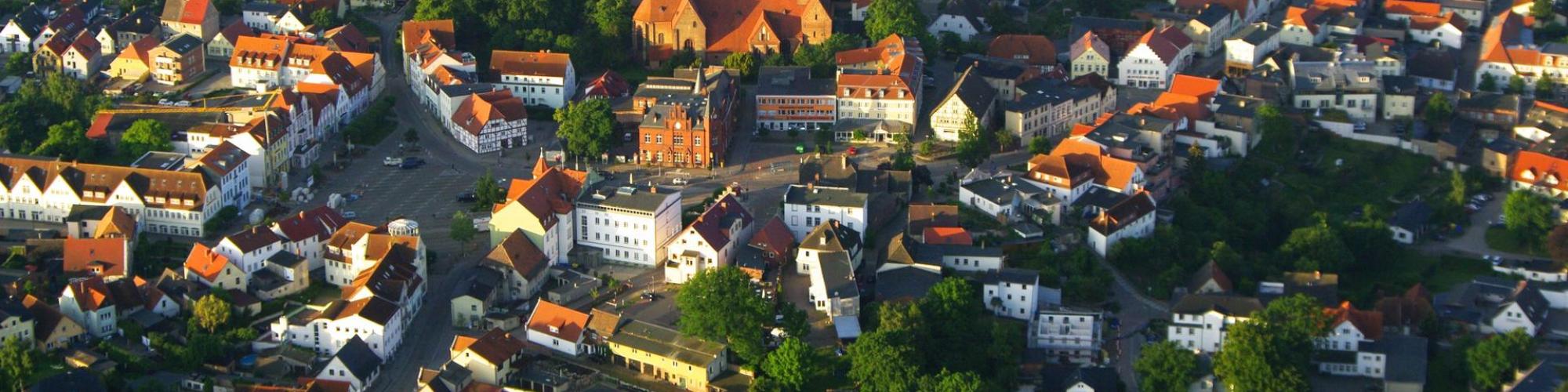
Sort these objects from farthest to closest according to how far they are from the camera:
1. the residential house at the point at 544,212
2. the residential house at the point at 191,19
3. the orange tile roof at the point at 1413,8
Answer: the orange tile roof at the point at 1413,8 < the residential house at the point at 191,19 < the residential house at the point at 544,212

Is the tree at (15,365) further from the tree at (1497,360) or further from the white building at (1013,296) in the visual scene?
the tree at (1497,360)

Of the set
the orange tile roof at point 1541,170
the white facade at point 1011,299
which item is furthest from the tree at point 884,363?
the orange tile roof at point 1541,170

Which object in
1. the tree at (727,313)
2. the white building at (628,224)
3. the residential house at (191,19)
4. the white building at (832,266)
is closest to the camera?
the tree at (727,313)

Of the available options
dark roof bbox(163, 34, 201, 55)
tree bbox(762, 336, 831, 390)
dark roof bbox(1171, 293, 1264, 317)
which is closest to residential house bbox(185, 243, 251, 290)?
tree bbox(762, 336, 831, 390)

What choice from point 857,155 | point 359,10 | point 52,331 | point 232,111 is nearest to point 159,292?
point 52,331

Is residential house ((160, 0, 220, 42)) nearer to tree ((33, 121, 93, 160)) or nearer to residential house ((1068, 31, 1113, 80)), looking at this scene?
tree ((33, 121, 93, 160))
